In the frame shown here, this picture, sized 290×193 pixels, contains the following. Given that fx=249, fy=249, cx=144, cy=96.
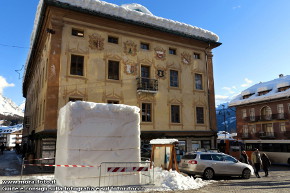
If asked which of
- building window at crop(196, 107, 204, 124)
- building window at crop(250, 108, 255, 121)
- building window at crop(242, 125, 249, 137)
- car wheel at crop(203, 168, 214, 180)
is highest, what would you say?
building window at crop(250, 108, 255, 121)

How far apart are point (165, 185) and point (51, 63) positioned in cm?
1308

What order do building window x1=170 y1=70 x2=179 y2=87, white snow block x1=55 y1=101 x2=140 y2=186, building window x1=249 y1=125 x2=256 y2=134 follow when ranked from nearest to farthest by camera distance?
white snow block x1=55 y1=101 x2=140 y2=186 < building window x1=170 y1=70 x2=179 y2=87 < building window x1=249 y1=125 x2=256 y2=134

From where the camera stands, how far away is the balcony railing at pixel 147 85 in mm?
21828

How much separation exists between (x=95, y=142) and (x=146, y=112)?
1249 centimetres

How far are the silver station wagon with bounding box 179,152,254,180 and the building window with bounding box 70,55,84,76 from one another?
10.7 m

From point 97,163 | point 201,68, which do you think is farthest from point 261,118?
point 97,163

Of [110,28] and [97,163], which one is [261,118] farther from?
[97,163]

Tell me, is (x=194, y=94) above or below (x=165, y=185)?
above

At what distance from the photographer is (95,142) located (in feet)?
33.1

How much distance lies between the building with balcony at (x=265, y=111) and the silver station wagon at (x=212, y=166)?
24.3 metres

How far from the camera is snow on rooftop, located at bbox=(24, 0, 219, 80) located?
20.4 meters

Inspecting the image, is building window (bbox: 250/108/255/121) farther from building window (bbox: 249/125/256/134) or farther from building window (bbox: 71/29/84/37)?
building window (bbox: 71/29/84/37)

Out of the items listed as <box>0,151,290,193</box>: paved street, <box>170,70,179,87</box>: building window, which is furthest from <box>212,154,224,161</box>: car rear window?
<box>170,70,179,87</box>: building window

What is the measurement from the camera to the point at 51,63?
1878 centimetres
